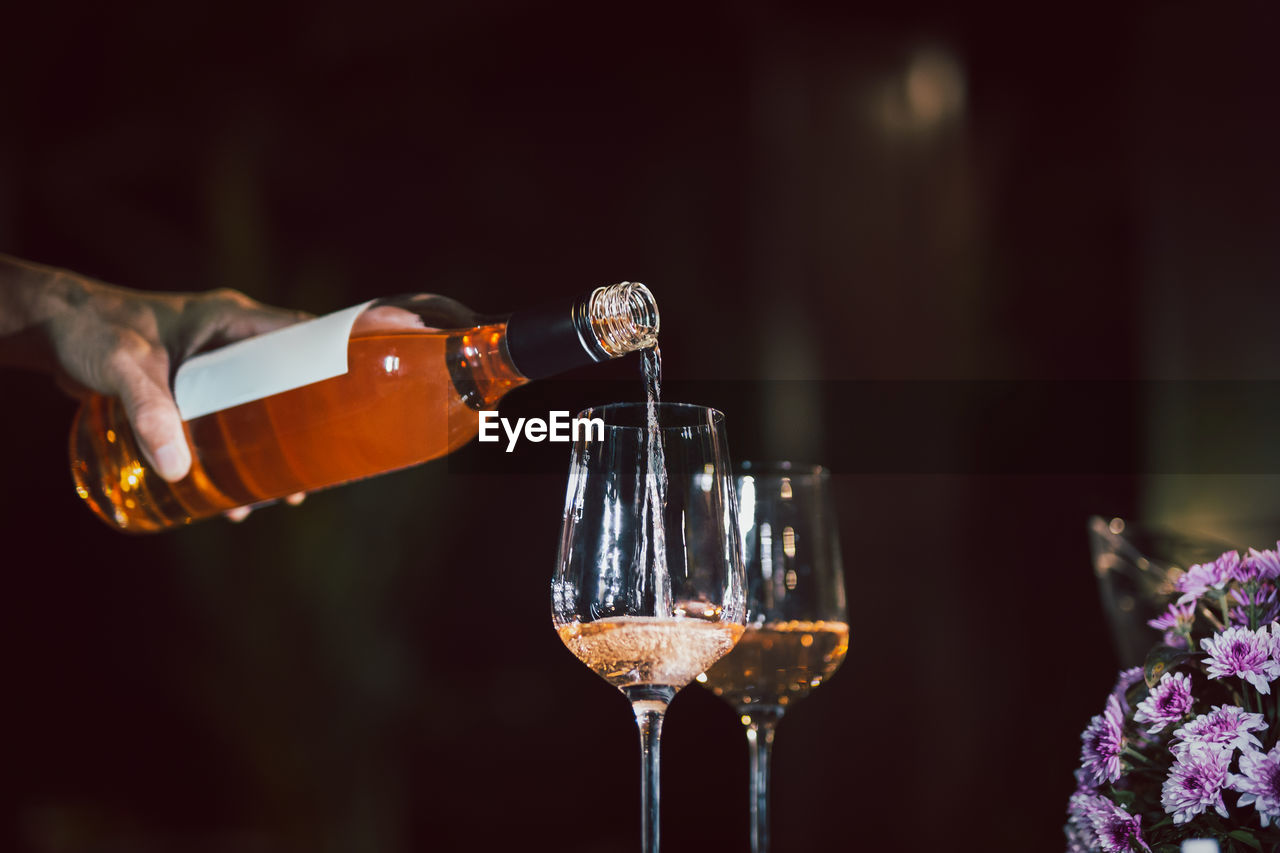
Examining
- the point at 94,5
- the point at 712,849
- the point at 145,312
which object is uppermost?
the point at 94,5

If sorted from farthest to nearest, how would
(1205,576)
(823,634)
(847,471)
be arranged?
(847,471)
(823,634)
(1205,576)

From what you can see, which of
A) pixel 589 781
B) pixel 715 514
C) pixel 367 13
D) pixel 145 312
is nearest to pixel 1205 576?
pixel 715 514

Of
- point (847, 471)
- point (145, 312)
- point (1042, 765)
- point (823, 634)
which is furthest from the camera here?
point (847, 471)

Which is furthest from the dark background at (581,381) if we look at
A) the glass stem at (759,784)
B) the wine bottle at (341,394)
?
the glass stem at (759,784)

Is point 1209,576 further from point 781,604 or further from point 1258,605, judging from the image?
point 781,604

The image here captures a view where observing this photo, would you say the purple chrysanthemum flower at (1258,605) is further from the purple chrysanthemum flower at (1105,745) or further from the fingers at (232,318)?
the fingers at (232,318)

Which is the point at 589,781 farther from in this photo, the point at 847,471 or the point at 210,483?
the point at 210,483
